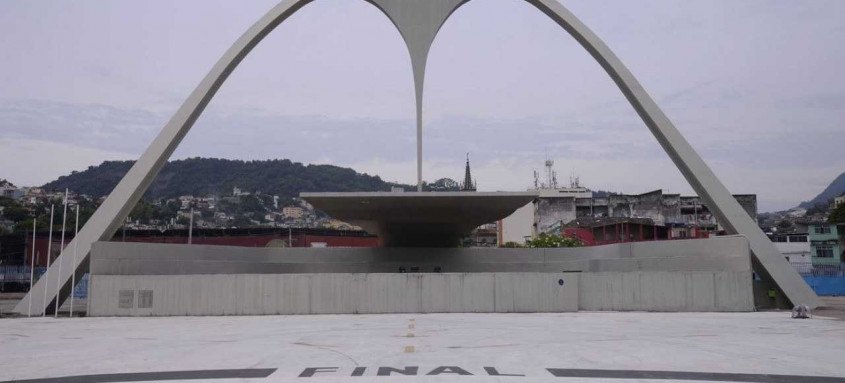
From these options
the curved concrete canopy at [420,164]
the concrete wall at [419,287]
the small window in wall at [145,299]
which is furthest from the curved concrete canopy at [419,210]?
the small window in wall at [145,299]

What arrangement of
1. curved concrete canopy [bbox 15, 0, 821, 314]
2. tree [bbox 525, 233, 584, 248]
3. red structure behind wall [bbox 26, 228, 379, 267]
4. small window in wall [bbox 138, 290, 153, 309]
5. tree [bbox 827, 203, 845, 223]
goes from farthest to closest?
1. red structure behind wall [bbox 26, 228, 379, 267]
2. tree [bbox 827, 203, 845, 223]
3. tree [bbox 525, 233, 584, 248]
4. curved concrete canopy [bbox 15, 0, 821, 314]
5. small window in wall [bbox 138, 290, 153, 309]

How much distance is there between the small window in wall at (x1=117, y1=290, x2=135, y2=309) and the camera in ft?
82.3

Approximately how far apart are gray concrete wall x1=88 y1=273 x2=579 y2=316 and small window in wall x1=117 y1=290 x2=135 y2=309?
0.04 meters

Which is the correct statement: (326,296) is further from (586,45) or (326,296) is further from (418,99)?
(586,45)

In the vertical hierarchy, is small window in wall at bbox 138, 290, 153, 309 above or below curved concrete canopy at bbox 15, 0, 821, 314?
below

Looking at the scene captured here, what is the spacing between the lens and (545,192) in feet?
416

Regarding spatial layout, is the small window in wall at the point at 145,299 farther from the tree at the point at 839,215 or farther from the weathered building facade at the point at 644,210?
the tree at the point at 839,215

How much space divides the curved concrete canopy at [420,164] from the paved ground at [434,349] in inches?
203

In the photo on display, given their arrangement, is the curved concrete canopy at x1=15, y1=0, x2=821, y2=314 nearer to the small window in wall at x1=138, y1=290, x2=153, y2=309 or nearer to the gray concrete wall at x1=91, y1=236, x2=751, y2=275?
the gray concrete wall at x1=91, y1=236, x2=751, y2=275

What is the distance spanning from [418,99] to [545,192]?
92.6 meters

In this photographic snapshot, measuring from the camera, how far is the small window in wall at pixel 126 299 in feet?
82.3

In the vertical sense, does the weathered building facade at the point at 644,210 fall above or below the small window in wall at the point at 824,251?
above

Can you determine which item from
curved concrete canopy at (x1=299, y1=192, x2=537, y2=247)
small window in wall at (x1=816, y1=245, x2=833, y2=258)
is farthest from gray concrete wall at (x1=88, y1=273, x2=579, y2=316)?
small window in wall at (x1=816, y1=245, x2=833, y2=258)

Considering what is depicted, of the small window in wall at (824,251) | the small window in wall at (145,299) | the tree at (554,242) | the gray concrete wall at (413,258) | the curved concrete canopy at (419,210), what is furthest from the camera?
the small window in wall at (824,251)
